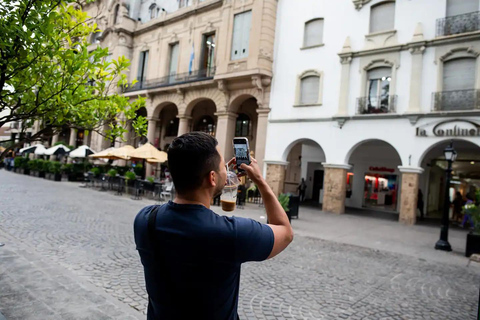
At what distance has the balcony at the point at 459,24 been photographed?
14.2 meters

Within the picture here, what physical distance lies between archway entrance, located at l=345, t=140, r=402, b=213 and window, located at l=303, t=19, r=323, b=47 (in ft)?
23.8

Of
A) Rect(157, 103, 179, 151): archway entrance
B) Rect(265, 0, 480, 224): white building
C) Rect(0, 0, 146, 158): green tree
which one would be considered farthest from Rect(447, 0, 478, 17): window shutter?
Rect(157, 103, 179, 151): archway entrance

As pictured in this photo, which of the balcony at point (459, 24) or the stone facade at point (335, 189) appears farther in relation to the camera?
the stone facade at point (335, 189)

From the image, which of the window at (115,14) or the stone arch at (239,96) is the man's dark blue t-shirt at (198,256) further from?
the window at (115,14)

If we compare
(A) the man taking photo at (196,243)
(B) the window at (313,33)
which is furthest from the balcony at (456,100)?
(A) the man taking photo at (196,243)

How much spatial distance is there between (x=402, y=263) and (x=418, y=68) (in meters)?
11.3

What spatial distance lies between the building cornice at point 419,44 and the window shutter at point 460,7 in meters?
1.30

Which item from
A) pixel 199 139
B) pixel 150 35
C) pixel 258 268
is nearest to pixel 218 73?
pixel 150 35

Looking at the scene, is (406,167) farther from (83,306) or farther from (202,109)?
(202,109)

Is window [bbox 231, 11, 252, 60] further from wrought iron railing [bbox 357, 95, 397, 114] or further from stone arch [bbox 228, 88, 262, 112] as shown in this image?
wrought iron railing [bbox 357, 95, 397, 114]

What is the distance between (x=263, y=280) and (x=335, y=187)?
12.9 m

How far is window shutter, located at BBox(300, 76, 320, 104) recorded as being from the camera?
18797 mm

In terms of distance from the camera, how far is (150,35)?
2780 cm

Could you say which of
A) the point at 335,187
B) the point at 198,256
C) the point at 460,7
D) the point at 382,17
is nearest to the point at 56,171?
the point at 335,187
